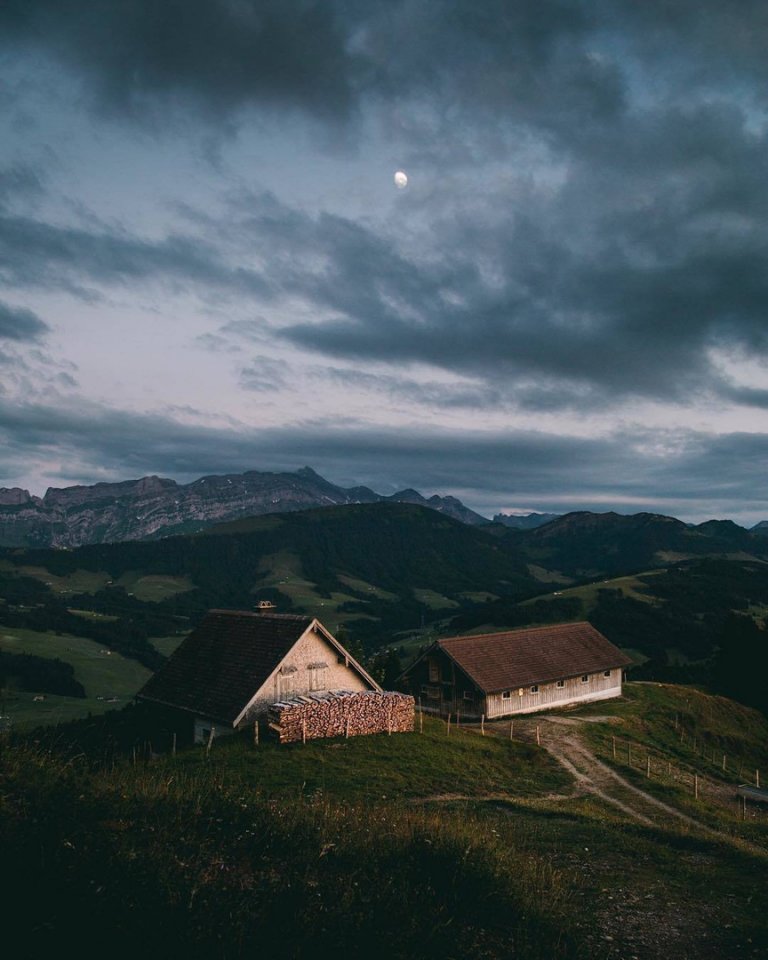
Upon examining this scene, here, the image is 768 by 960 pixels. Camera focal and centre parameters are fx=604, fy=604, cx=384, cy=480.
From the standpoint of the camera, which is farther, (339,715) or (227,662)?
(227,662)

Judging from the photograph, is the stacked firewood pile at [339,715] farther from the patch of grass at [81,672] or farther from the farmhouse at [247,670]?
the patch of grass at [81,672]

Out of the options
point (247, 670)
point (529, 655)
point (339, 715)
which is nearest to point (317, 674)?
point (339, 715)

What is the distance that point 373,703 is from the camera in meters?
32.1

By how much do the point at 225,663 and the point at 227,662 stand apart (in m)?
0.14

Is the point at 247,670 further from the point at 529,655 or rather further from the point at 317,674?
the point at 529,655

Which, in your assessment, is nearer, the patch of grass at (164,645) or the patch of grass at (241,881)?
the patch of grass at (241,881)

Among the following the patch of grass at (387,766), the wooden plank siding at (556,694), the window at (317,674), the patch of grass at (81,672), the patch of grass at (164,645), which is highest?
the window at (317,674)

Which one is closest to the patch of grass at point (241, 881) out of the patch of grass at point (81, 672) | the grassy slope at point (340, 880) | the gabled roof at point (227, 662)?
the grassy slope at point (340, 880)

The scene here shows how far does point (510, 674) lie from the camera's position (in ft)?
164

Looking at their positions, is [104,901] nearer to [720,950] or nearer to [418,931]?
[418,931]

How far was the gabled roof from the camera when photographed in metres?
31.0

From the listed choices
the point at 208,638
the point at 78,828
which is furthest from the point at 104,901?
the point at 208,638

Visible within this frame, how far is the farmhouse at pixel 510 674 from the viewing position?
4850 cm

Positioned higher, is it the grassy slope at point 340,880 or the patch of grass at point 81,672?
the grassy slope at point 340,880
